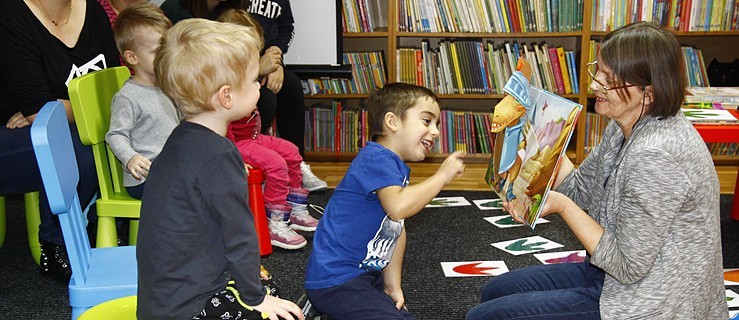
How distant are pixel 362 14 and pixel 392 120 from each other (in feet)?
8.14

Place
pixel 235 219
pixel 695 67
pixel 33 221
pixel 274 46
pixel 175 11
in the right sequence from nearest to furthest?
pixel 235 219 → pixel 33 221 → pixel 175 11 → pixel 274 46 → pixel 695 67

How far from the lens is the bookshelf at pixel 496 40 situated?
13.5 ft

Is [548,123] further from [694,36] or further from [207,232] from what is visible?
[694,36]

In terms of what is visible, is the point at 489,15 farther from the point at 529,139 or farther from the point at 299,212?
the point at 529,139

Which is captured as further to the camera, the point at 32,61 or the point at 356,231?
the point at 32,61

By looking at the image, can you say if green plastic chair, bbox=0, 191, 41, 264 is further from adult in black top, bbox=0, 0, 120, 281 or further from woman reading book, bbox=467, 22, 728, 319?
woman reading book, bbox=467, 22, 728, 319

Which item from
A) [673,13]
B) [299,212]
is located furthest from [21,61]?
[673,13]

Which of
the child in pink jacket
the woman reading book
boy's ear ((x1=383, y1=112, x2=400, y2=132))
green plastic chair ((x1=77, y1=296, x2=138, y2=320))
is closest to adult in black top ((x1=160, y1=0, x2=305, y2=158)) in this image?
the child in pink jacket

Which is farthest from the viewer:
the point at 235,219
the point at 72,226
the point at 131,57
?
the point at 131,57

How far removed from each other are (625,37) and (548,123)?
242 mm

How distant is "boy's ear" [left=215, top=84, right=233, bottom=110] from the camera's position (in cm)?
139

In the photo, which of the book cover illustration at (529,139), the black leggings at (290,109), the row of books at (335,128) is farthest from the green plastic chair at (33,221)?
the row of books at (335,128)

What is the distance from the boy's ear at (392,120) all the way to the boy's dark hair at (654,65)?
1.77ft

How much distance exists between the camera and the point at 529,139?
157cm
